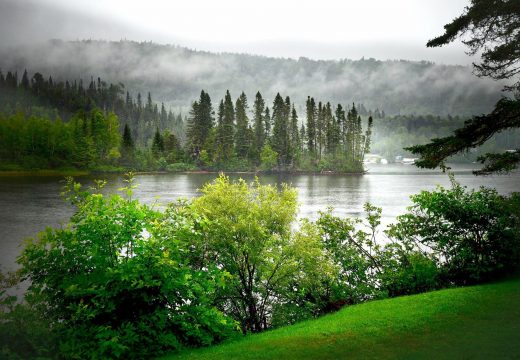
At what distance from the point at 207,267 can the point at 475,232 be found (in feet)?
33.6

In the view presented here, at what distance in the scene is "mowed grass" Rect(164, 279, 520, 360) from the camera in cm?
827

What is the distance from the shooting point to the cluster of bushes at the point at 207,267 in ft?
29.5

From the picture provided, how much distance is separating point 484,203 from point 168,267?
11.7 m

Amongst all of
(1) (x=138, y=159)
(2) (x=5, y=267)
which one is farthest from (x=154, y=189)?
(2) (x=5, y=267)

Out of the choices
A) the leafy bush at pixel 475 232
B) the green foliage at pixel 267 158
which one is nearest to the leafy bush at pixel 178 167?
the green foliage at pixel 267 158

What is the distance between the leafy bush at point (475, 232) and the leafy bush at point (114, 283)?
31.5 ft

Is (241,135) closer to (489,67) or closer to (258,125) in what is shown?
(258,125)

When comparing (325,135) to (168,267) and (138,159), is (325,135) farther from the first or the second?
(168,267)

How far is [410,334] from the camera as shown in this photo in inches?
365

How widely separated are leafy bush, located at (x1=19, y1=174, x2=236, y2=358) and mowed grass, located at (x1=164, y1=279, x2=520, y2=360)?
92 cm

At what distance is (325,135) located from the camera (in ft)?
428

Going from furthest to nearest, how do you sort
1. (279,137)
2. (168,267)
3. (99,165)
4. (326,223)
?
(279,137) → (99,165) → (326,223) → (168,267)

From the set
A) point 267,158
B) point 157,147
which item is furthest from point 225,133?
point 157,147

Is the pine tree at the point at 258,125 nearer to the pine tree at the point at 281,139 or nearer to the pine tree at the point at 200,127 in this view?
the pine tree at the point at 281,139
